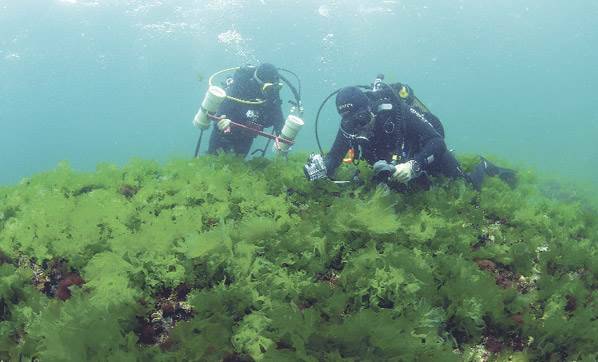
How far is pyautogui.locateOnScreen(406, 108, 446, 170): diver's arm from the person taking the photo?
580 centimetres

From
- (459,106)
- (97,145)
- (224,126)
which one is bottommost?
(97,145)

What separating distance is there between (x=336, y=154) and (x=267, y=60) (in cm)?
4980

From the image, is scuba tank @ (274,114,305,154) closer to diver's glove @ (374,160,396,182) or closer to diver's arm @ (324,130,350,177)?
diver's arm @ (324,130,350,177)

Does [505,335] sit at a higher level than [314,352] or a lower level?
lower

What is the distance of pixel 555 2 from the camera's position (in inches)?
2435

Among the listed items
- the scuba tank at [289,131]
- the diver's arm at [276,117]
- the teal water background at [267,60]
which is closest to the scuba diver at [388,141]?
the scuba tank at [289,131]

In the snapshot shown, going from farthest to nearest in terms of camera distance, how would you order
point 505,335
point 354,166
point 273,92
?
point 273,92
point 354,166
point 505,335

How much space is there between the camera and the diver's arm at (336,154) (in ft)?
20.3

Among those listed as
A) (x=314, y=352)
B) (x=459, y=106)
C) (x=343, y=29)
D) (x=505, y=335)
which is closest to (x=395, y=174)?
(x=505, y=335)

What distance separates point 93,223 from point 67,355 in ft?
6.73

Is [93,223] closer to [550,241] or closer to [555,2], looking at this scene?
[550,241]

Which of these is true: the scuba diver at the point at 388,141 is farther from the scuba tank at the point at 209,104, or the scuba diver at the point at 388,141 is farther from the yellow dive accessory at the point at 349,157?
the scuba tank at the point at 209,104

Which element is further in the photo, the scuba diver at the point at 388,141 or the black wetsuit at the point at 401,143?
the black wetsuit at the point at 401,143

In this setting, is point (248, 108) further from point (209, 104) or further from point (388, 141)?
point (388, 141)
